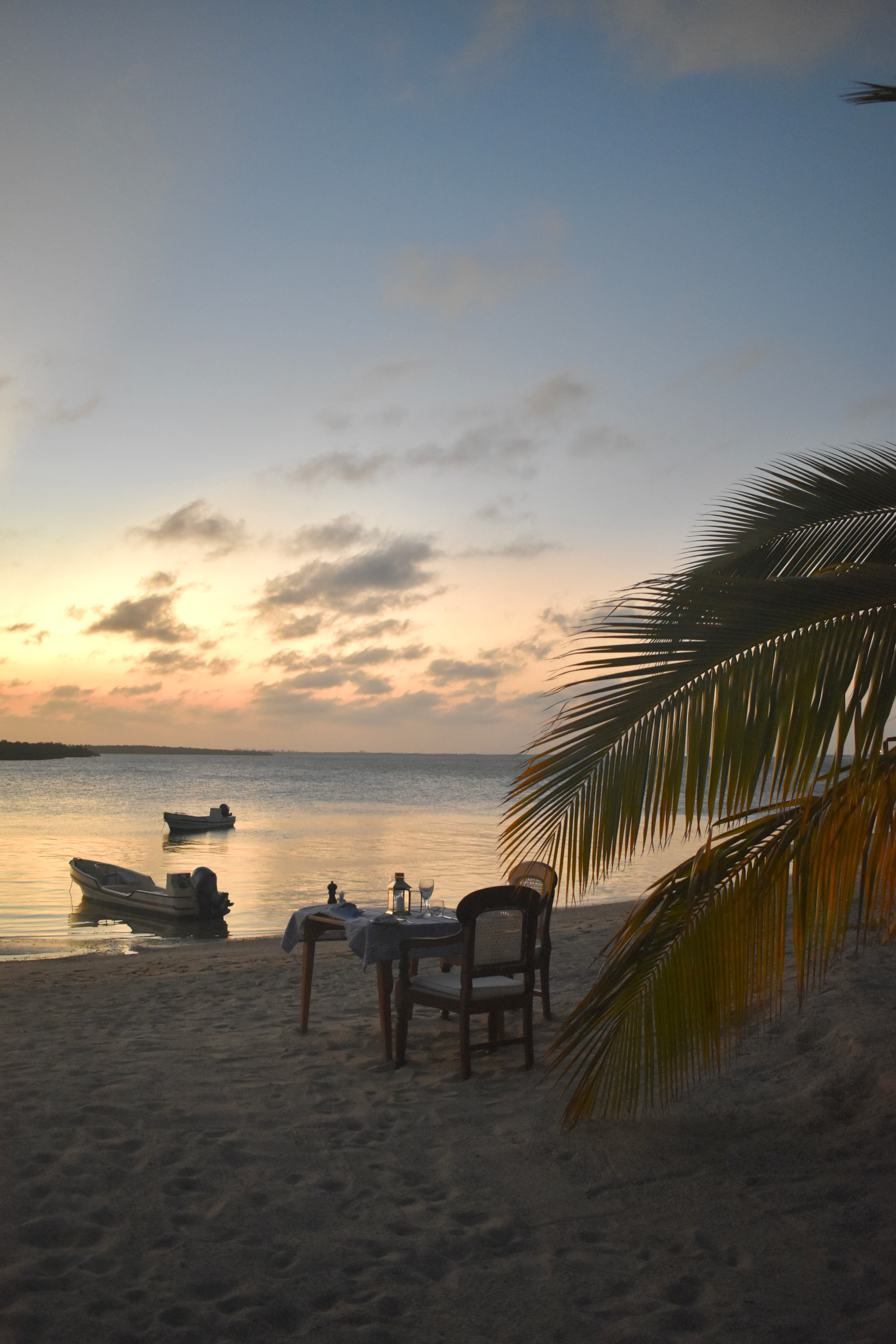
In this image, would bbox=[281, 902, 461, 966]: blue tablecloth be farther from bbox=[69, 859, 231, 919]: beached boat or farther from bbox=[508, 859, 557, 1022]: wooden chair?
bbox=[69, 859, 231, 919]: beached boat

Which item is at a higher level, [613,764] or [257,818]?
[613,764]

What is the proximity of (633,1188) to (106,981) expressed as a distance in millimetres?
6433

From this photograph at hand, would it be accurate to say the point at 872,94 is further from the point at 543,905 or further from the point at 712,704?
the point at 543,905

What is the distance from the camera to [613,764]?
8.59 feet

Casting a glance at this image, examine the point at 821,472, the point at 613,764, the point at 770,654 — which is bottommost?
the point at 613,764

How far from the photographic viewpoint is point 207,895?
50.8ft

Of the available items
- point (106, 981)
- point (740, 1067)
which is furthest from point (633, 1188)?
point (106, 981)

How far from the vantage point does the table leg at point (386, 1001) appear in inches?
209

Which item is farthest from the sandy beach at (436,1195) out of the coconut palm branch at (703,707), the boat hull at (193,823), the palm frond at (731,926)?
the boat hull at (193,823)

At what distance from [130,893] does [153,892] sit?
0.40m

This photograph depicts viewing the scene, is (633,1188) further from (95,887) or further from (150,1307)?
(95,887)

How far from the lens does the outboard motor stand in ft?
50.5

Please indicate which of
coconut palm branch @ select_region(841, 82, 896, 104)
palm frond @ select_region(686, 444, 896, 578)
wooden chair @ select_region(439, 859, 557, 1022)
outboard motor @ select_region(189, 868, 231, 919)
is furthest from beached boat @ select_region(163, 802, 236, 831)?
coconut palm branch @ select_region(841, 82, 896, 104)

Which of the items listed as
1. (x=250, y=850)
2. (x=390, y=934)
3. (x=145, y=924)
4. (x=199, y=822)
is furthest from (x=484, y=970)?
(x=199, y=822)
